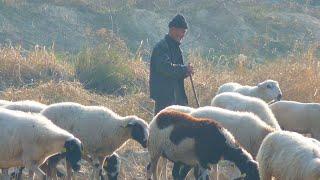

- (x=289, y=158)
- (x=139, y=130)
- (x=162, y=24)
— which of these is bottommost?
(x=162, y=24)

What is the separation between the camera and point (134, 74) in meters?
19.1

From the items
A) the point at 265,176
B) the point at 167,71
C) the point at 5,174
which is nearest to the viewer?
the point at 265,176

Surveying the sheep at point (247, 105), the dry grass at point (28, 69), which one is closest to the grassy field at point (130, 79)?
the dry grass at point (28, 69)

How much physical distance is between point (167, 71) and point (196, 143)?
259cm

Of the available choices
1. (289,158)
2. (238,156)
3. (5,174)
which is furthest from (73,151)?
(289,158)

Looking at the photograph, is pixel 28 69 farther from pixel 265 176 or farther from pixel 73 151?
pixel 265 176

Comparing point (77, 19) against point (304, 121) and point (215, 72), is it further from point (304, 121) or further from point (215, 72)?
point (304, 121)

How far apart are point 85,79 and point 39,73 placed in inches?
44.1

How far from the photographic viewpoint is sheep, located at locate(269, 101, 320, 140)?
1367 cm

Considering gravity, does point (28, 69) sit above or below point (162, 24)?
above

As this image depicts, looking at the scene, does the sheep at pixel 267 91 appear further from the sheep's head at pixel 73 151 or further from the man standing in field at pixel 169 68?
the sheep's head at pixel 73 151

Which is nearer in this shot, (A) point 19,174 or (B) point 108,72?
(A) point 19,174

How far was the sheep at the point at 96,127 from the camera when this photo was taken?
11.2 m

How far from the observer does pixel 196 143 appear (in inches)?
401
